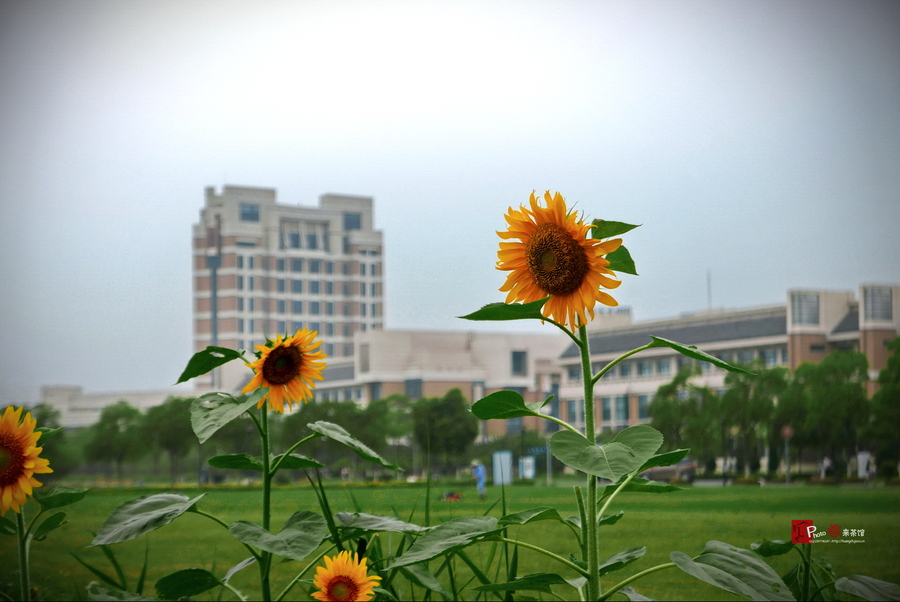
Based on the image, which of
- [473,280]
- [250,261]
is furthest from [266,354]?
[250,261]

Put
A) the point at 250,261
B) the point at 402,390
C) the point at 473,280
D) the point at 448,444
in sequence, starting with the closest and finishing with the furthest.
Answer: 1. the point at 473,280
2. the point at 448,444
3. the point at 402,390
4. the point at 250,261

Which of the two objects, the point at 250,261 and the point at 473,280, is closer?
the point at 473,280

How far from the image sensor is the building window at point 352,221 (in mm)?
51094

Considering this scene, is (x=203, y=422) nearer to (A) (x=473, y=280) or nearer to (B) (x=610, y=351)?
(A) (x=473, y=280)

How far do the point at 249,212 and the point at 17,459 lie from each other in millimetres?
48881

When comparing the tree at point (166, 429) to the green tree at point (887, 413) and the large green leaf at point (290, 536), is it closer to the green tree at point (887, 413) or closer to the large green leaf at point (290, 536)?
the green tree at point (887, 413)

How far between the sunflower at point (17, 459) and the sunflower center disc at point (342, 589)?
0.91 ft

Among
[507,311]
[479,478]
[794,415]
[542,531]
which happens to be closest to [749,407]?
[794,415]

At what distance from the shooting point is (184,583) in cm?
73

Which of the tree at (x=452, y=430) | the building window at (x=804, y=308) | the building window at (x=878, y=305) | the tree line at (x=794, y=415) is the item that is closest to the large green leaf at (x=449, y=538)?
the tree line at (x=794, y=415)

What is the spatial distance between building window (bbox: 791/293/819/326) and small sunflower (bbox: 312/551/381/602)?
19.0 metres

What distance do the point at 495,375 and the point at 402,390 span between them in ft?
15.4

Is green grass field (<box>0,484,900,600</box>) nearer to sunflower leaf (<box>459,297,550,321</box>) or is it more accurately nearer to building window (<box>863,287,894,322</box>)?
sunflower leaf (<box>459,297,550,321</box>)

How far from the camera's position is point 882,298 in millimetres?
14688
